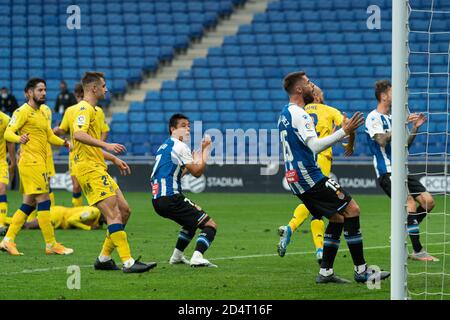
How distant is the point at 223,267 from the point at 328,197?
6.31 ft

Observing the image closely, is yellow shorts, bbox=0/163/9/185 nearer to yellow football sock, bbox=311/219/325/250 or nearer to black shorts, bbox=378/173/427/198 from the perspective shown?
yellow football sock, bbox=311/219/325/250

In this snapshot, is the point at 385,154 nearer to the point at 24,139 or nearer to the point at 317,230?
the point at 317,230

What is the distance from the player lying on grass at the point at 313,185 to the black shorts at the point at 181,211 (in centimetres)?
176

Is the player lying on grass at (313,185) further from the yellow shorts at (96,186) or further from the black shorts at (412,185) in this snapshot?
the black shorts at (412,185)

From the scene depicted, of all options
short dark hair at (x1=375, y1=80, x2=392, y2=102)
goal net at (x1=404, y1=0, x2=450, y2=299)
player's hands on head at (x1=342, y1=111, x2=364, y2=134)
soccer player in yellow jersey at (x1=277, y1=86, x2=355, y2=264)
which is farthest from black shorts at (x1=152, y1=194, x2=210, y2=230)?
goal net at (x1=404, y1=0, x2=450, y2=299)

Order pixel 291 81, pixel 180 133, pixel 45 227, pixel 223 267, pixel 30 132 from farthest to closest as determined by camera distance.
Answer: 1. pixel 30 132
2. pixel 45 227
3. pixel 180 133
4. pixel 223 267
5. pixel 291 81

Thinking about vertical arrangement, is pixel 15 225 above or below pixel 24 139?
below

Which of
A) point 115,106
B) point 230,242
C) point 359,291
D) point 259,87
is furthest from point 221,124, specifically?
point 359,291

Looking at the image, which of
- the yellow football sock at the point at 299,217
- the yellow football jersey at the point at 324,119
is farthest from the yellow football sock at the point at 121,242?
the yellow football jersey at the point at 324,119

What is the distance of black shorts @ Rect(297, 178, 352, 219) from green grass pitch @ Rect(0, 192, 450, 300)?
28.4 inches

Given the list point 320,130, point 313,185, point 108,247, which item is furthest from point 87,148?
point 320,130

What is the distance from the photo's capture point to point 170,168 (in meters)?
10.9
